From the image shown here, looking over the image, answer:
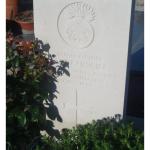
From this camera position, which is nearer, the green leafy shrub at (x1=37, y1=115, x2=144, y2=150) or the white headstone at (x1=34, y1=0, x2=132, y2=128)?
the green leafy shrub at (x1=37, y1=115, x2=144, y2=150)

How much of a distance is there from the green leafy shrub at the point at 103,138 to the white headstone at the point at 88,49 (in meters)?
0.24

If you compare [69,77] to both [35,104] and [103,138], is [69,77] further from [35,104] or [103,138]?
[103,138]

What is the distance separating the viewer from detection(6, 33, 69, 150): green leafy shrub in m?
3.31

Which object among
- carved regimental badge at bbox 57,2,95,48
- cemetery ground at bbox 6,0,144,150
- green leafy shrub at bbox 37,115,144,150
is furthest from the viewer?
carved regimental badge at bbox 57,2,95,48

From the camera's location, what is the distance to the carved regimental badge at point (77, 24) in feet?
10.6

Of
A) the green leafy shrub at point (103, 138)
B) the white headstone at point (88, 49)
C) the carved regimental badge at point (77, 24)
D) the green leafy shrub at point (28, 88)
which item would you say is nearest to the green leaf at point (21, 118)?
the green leafy shrub at point (28, 88)

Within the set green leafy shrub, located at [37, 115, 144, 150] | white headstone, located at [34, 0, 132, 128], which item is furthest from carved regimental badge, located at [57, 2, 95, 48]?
Result: green leafy shrub, located at [37, 115, 144, 150]

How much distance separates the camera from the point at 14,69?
3404 mm

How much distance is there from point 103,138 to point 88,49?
2.38 ft

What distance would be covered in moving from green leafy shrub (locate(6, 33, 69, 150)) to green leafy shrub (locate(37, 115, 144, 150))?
27 centimetres

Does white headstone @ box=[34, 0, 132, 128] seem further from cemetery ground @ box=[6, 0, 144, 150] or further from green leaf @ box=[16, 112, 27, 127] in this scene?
green leaf @ box=[16, 112, 27, 127]

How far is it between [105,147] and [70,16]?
1.10 meters

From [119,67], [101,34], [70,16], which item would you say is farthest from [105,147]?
[70,16]
